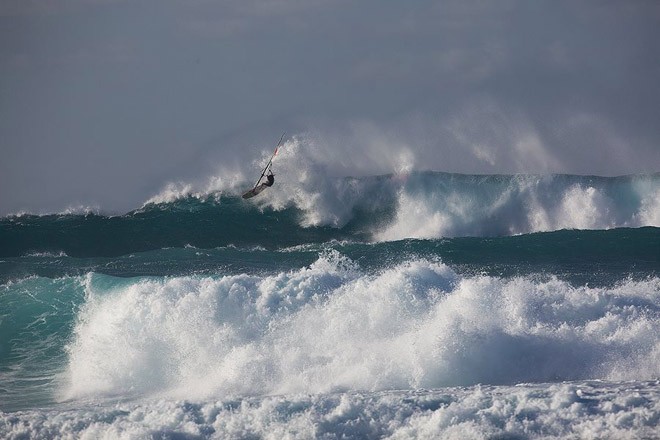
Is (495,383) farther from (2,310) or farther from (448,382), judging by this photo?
(2,310)

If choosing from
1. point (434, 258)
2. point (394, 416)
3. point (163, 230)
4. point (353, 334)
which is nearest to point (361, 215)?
point (434, 258)

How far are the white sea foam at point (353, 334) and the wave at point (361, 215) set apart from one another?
7.06 metres

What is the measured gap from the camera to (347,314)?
2094 cm

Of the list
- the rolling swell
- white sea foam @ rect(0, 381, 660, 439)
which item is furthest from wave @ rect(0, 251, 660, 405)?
the rolling swell

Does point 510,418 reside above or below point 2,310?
below

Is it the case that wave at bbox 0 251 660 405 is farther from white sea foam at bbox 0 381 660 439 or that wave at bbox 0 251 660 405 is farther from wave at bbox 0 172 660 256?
wave at bbox 0 172 660 256

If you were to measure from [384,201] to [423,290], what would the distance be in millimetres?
10766

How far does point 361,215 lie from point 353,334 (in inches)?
442

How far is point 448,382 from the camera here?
60.4 ft

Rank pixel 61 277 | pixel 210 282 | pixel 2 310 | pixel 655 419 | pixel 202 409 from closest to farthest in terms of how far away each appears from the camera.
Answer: pixel 655 419, pixel 202 409, pixel 210 282, pixel 2 310, pixel 61 277

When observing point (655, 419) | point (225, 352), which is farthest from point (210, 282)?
point (655, 419)

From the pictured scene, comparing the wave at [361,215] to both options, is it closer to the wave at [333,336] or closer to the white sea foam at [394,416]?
the wave at [333,336]

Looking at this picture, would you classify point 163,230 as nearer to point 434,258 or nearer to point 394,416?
point 434,258

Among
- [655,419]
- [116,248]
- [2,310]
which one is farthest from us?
[116,248]
